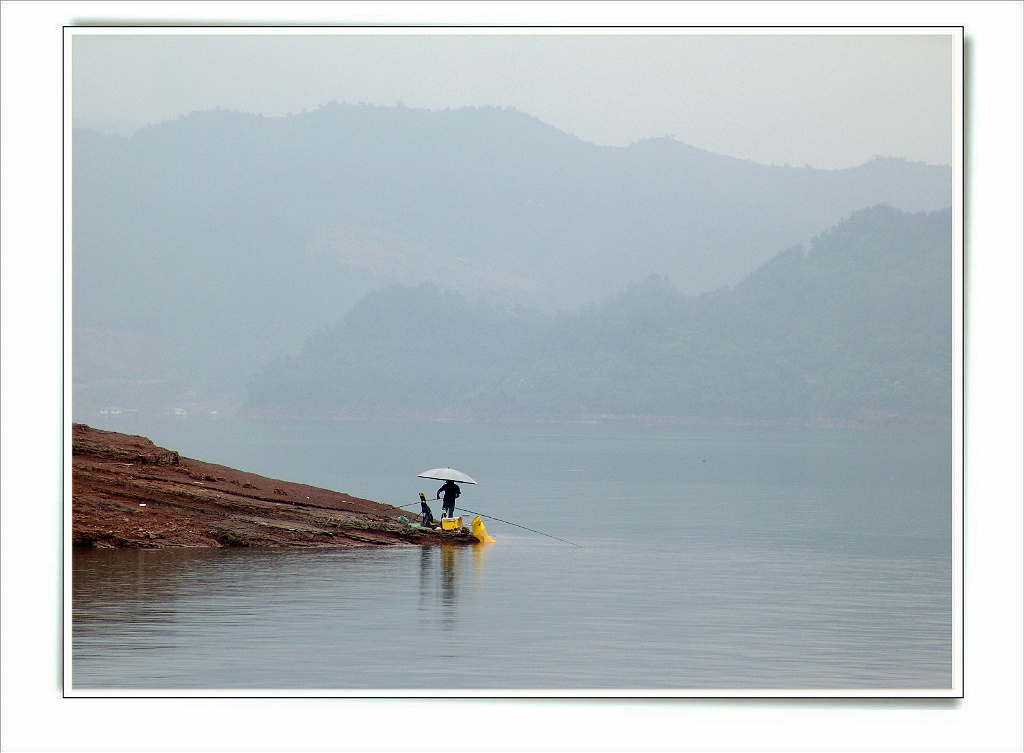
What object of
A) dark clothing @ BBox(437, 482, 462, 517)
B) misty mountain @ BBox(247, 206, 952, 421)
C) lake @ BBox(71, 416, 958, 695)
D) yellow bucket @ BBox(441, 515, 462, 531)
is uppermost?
misty mountain @ BBox(247, 206, 952, 421)

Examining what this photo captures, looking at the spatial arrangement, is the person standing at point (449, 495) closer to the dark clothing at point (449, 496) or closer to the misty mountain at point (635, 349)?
the dark clothing at point (449, 496)

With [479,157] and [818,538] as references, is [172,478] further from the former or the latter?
[479,157]

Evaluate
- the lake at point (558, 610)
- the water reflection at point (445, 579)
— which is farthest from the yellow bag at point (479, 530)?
the lake at point (558, 610)

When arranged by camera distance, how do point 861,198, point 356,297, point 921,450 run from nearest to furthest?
point 861,198
point 921,450
point 356,297

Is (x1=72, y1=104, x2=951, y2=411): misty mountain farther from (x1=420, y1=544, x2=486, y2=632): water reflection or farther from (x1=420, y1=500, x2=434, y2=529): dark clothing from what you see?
(x1=420, y1=544, x2=486, y2=632): water reflection

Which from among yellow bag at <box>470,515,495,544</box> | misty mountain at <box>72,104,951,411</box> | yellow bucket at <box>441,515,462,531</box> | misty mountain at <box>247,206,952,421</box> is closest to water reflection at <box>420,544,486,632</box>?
yellow bag at <box>470,515,495,544</box>
